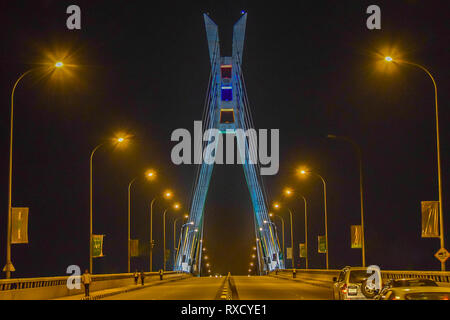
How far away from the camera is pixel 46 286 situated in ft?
107

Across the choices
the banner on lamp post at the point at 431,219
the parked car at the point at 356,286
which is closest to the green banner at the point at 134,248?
the banner on lamp post at the point at 431,219

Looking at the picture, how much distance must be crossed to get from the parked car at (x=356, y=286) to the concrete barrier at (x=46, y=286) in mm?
10340

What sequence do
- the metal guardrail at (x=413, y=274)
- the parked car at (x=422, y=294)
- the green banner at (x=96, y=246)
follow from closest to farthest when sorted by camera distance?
1. the parked car at (x=422, y=294)
2. the metal guardrail at (x=413, y=274)
3. the green banner at (x=96, y=246)

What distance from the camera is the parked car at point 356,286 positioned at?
73.8ft

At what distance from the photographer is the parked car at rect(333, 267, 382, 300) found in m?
22.5

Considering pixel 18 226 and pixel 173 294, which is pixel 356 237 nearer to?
pixel 173 294

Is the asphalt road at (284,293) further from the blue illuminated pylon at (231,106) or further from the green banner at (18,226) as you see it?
the blue illuminated pylon at (231,106)

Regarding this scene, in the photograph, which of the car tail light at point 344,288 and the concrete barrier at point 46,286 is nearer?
the car tail light at point 344,288

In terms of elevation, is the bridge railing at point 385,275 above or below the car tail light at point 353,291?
below

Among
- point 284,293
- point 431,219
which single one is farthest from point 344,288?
point 284,293

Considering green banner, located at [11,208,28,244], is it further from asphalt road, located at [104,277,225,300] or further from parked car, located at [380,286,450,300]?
parked car, located at [380,286,450,300]

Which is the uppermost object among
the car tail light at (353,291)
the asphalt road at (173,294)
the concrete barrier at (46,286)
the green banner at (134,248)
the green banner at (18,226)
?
the green banner at (18,226)

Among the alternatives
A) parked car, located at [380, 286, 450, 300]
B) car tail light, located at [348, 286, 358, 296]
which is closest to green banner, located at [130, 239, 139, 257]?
car tail light, located at [348, 286, 358, 296]
